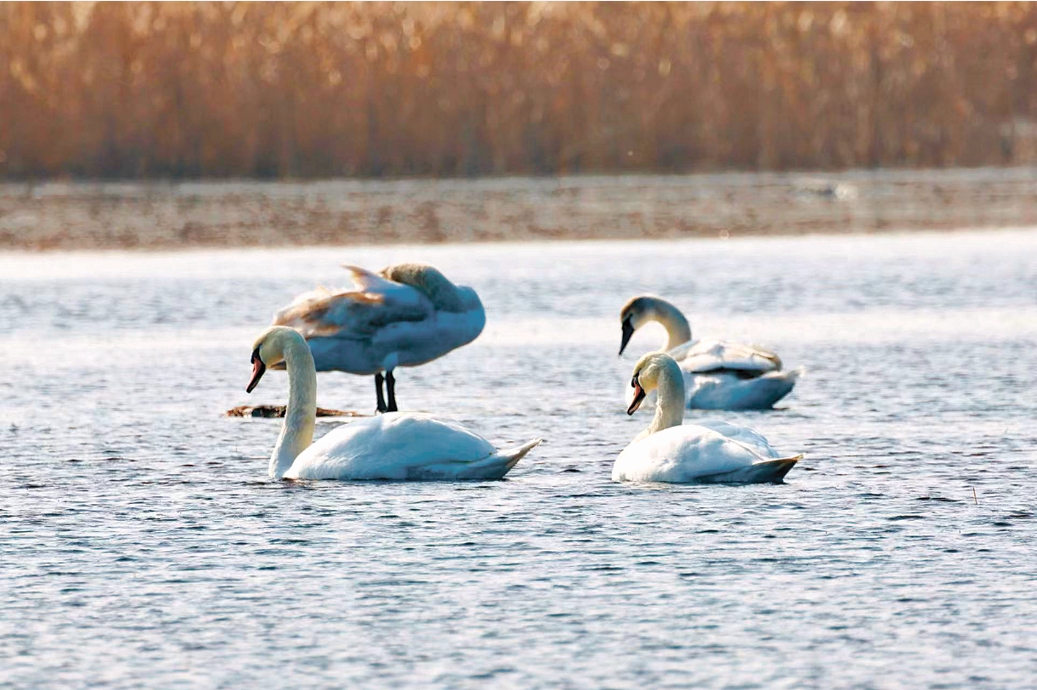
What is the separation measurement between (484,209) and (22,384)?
37.0 feet

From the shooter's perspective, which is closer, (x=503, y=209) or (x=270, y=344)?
(x=270, y=344)

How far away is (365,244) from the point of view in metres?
17.9

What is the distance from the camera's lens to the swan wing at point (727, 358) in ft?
29.7

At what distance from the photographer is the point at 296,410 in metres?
7.45

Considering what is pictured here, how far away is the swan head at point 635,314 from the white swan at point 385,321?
43.8 inches

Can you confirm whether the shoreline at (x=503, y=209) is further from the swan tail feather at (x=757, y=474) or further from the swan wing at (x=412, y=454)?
the swan tail feather at (x=757, y=474)

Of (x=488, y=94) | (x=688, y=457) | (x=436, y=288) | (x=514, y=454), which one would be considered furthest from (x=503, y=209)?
(x=688, y=457)

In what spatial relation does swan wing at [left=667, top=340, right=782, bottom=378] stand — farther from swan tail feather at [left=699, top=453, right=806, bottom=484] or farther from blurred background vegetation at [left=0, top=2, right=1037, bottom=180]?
blurred background vegetation at [left=0, top=2, right=1037, bottom=180]

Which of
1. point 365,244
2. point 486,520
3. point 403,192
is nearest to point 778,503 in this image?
point 486,520

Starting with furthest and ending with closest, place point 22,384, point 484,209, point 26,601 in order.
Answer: point 484,209, point 22,384, point 26,601

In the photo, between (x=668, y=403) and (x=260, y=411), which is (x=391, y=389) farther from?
(x=668, y=403)

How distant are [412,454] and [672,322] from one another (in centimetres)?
362

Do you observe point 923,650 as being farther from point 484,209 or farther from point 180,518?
point 484,209

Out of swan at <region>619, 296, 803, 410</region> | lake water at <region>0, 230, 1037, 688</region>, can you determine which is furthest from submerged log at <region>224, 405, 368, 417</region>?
swan at <region>619, 296, 803, 410</region>
